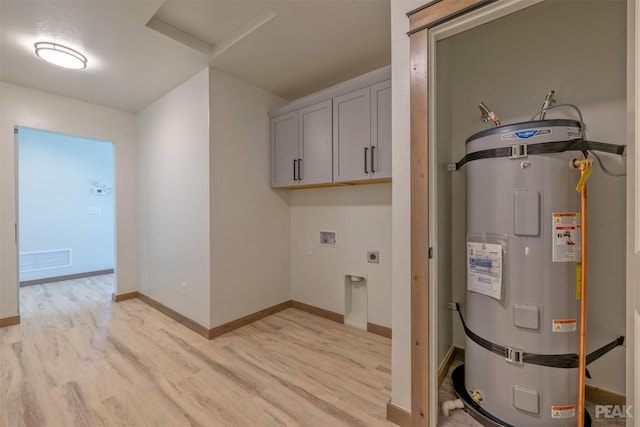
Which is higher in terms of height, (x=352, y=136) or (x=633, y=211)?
(x=352, y=136)

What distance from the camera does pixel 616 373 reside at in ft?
5.33

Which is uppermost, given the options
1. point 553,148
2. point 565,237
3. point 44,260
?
point 553,148

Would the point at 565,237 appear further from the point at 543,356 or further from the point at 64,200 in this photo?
the point at 64,200

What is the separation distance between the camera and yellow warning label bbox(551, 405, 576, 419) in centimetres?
138

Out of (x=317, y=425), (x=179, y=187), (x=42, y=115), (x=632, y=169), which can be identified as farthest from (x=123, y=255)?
(x=632, y=169)

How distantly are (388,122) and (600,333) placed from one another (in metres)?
1.98

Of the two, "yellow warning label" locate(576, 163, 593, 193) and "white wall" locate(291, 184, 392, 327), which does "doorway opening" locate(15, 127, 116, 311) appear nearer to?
"white wall" locate(291, 184, 392, 327)

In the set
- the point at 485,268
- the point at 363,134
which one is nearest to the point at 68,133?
the point at 363,134

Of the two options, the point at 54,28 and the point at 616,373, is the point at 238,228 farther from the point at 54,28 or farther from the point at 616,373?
the point at 616,373

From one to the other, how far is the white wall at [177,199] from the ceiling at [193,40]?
343mm

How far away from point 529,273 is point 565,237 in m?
0.24

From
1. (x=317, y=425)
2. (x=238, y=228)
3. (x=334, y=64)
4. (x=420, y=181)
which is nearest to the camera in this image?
(x=420, y=181)

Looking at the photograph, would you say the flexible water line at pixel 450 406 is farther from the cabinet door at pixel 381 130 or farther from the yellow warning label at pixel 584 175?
the cabinet door at pixel 381 130

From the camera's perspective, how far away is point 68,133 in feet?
10.6
